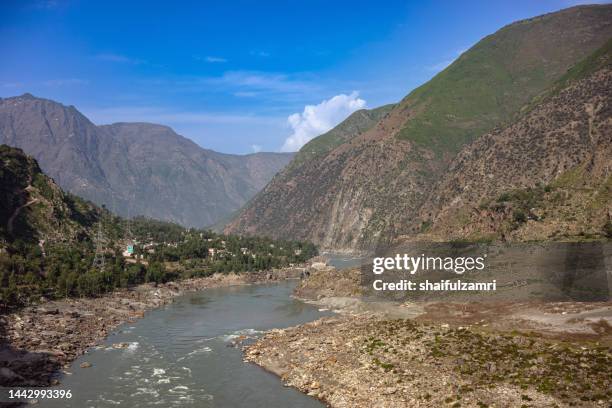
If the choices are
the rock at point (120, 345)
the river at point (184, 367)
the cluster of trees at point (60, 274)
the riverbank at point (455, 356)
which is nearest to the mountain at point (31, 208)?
the cluster of trees at point (60, 274)

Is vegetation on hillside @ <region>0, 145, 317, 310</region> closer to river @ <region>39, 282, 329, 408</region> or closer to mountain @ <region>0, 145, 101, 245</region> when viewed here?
mountain @ <region>0, 145, 101, 245</region>

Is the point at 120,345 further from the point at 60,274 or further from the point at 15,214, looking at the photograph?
the point at 15,214

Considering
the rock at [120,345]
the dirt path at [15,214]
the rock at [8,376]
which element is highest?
the dirt path at [15,214]

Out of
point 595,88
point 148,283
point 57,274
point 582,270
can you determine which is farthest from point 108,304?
point 595,88

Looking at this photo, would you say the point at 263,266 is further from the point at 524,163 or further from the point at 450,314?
the point at 450,314

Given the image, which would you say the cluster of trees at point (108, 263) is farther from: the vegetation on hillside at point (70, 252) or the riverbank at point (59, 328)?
the riverbank at point (59, 328)

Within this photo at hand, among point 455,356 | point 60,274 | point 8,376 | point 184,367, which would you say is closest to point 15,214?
point 60,274
